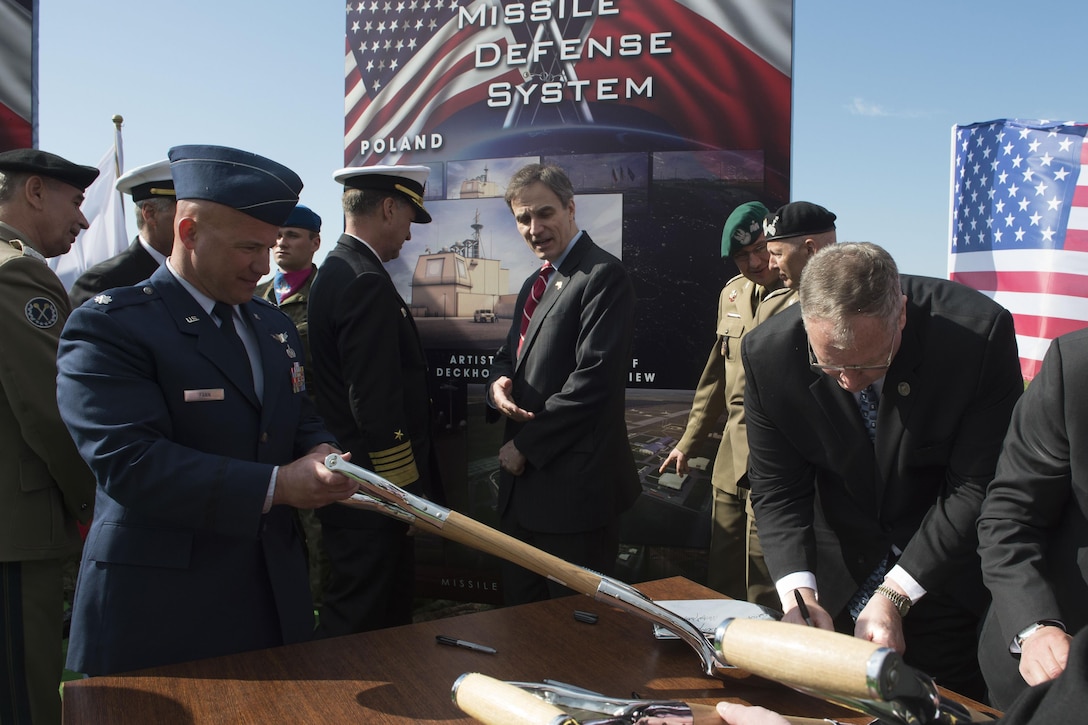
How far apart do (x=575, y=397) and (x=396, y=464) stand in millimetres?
800

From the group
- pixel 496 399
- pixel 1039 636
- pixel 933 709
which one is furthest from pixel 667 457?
pixel 933 709

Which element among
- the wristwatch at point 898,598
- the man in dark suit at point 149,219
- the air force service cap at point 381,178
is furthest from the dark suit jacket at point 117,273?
the wristwatch at point 898,598

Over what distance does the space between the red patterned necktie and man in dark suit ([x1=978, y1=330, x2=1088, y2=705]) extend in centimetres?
200

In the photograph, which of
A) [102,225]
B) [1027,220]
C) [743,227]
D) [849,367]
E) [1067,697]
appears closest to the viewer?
[1067,697]

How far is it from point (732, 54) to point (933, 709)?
12.3ft

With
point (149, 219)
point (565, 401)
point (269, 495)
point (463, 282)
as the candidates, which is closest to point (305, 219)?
point (463, 282)

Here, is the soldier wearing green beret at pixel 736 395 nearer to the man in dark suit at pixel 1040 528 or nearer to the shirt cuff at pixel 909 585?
the shirt cuff at pixel 909 585

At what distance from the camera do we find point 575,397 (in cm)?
298

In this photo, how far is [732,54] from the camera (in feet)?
13.2

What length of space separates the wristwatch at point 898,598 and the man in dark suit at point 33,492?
7.72 feet

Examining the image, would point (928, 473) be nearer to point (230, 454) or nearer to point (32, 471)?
point (230, 454)

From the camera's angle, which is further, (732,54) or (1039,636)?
(732,54)

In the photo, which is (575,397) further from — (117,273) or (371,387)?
(117,273)

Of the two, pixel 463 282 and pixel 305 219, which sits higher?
pixel 305 219
